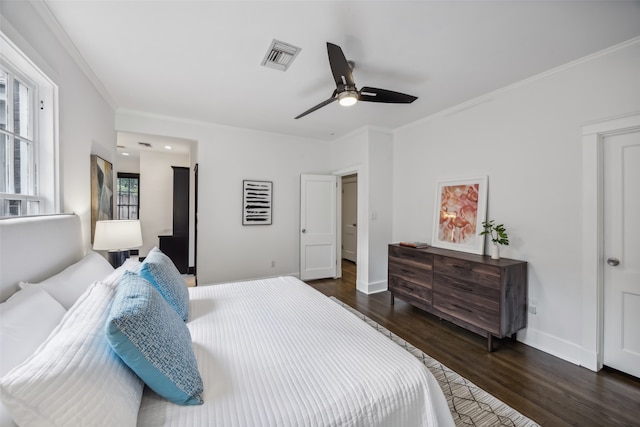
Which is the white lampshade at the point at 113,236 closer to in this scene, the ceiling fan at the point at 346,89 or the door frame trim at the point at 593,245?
the ceiling fan at the point at 346,89

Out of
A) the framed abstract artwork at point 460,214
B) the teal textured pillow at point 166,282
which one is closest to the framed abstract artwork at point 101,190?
the teal textured pillow at point 166,282

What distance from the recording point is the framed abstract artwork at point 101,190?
2.45 metres

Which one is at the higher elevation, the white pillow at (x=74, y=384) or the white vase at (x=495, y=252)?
the white vase at (x=495, y=252)

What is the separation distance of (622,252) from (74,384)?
3.40 metres

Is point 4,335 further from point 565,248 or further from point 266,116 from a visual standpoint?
point 565,248

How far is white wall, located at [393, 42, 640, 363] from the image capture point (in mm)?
2129

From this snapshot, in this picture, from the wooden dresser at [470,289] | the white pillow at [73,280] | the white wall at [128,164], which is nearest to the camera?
the white pillow at [73,280]

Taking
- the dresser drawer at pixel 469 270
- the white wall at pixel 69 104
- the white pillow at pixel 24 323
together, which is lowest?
the dresser drawer at pixel 469 270

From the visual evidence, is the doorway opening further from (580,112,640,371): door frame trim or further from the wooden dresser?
(580,112,640,371): door frame trim

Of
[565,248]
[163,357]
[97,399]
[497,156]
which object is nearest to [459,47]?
[497,156]

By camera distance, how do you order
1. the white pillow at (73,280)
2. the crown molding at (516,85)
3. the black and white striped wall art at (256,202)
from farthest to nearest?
the black and white striped wall art at (256,202)
the crown molding at (516,85)
the white pillow at (73,280)

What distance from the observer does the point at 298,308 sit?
1854 mm

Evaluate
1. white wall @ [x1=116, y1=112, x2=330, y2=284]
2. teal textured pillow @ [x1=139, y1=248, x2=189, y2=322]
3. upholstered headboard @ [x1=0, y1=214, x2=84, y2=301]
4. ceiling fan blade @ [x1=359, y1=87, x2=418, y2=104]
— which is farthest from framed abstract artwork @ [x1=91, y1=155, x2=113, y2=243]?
ceiling fan blade @ [x1=359, y1=87, x2=418, y2=104]

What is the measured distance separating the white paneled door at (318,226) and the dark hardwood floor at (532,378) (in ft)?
6.06
